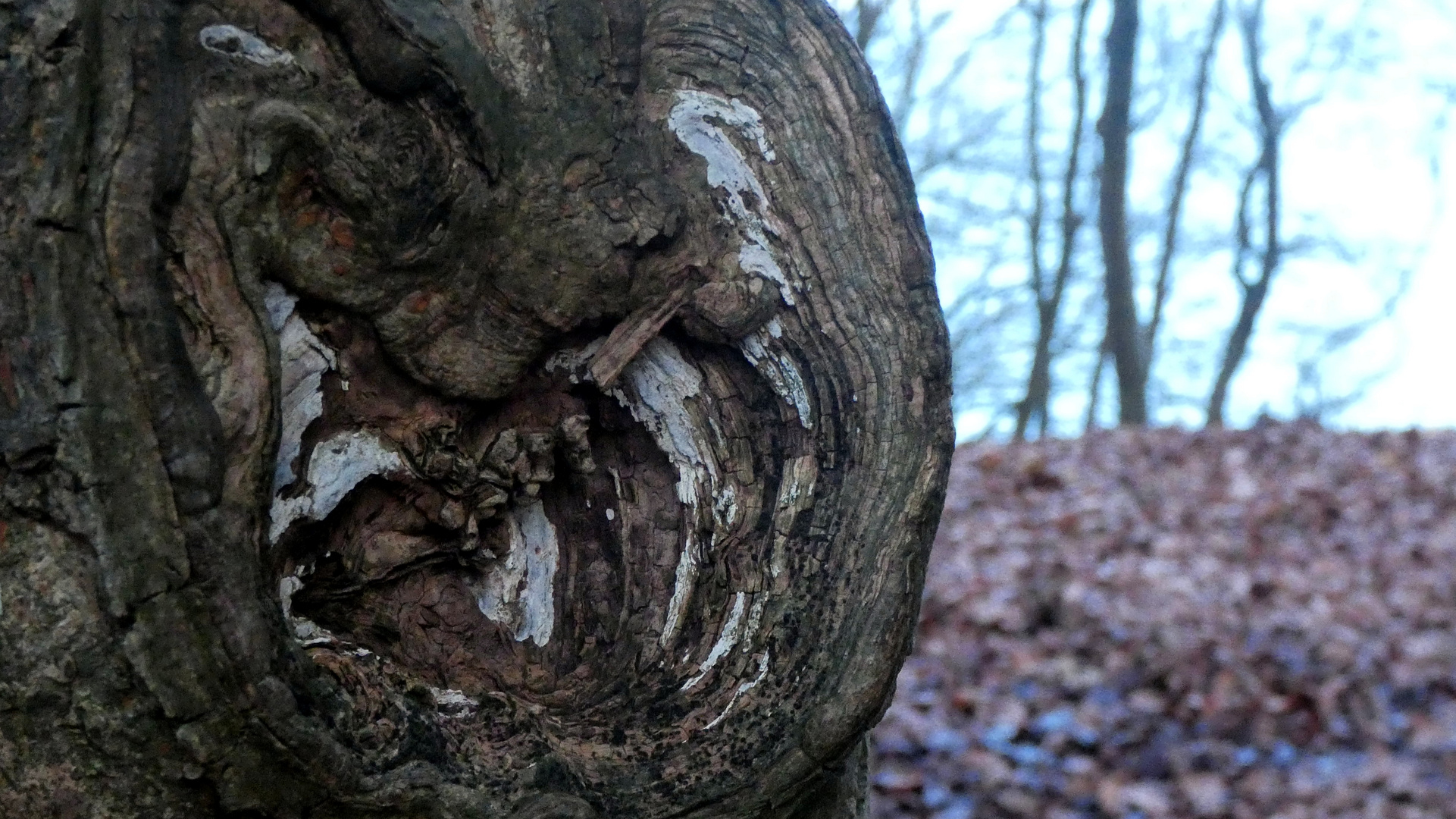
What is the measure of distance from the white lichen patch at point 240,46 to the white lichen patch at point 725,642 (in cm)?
81

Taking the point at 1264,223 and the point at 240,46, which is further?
the point at 1264,223

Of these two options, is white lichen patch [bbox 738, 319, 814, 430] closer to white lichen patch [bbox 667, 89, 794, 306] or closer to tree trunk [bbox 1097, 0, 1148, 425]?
white lichen patch [bbox 667, 89, 794, 306]

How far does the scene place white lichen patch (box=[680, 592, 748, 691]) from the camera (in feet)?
4.53

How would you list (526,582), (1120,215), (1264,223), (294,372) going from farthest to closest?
(1264,223)
(1120,215)
(526,582)
(294,372)

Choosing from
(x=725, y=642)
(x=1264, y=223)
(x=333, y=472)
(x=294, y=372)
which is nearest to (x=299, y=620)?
(x=333, y=472)

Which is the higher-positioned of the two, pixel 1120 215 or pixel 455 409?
pixel 1120 215

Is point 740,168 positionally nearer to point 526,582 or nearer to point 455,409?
point 455,409

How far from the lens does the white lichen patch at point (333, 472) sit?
130cm

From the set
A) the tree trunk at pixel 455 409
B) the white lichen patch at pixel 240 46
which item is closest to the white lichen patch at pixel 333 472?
the tree trunk at pixel 455 409

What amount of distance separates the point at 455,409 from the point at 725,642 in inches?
17.7

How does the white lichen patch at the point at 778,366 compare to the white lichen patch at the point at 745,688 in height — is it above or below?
above

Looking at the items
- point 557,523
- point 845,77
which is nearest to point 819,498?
point 557,523

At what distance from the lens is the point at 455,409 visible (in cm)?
143

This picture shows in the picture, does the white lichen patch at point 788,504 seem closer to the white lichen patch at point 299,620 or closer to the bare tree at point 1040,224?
the white lichen patch at point 299,620
